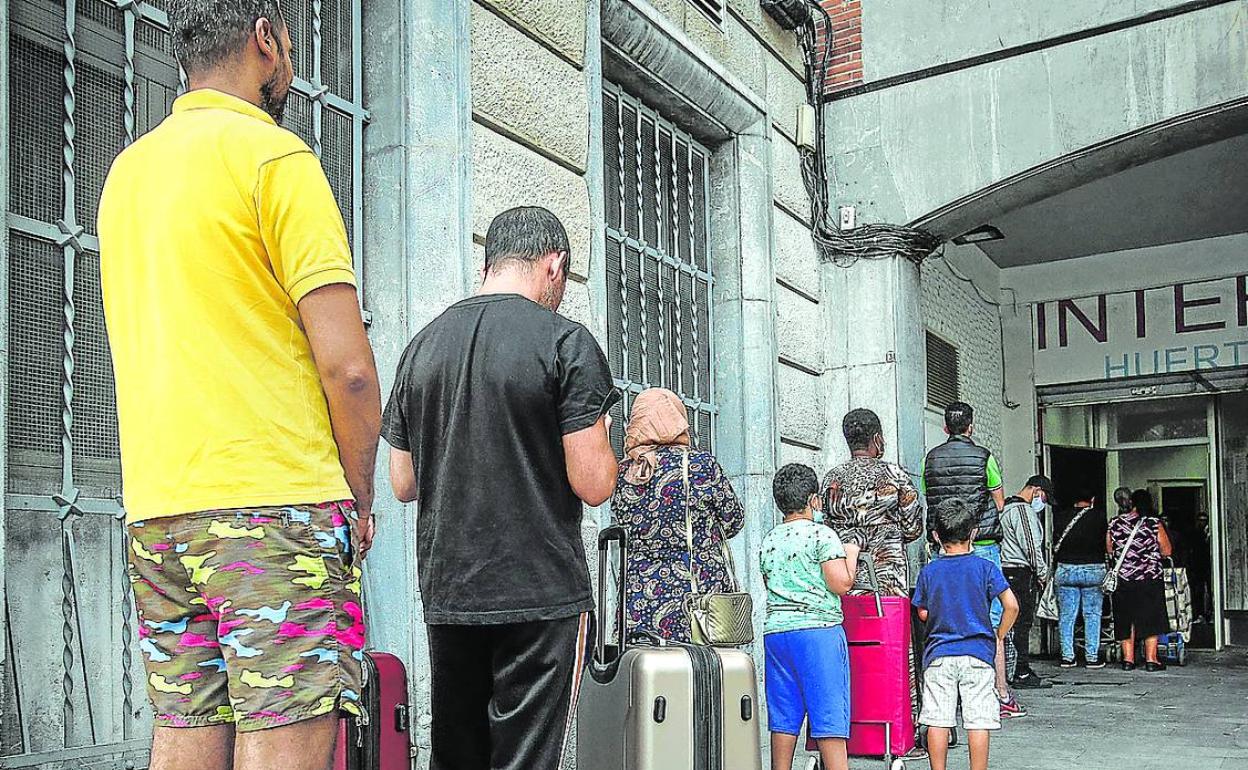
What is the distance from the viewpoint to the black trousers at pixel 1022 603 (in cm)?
1016

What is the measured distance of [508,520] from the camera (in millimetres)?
2992

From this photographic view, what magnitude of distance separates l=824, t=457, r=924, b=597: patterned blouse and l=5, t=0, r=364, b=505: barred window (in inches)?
150

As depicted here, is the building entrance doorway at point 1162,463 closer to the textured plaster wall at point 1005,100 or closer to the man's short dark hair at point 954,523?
the textured plaster wall at point 1005,100

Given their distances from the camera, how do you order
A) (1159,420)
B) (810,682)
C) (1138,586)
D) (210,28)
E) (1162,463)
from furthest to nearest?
1. (1162,463)
2. (1159,420)
3. (1138,586)
4. (810,682)
5. (210,28)

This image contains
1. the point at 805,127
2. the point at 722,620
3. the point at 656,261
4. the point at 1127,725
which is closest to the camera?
the point at 722,620

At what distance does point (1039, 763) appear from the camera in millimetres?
6773

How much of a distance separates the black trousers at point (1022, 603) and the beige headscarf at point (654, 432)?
228 inches

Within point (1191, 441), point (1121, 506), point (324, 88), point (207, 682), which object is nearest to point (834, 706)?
point (324, 88)

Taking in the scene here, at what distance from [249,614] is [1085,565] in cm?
1143

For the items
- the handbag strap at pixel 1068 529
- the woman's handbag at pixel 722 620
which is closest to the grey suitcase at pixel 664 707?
the woman's handbag at pixel 722 620

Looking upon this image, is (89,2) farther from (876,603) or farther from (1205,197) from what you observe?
(1205,197)

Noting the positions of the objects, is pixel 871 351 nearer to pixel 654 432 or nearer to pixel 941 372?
pixel 654 432

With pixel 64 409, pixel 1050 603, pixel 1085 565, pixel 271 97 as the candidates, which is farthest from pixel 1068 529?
pixel 271 97

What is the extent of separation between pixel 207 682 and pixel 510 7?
12.3 feet
